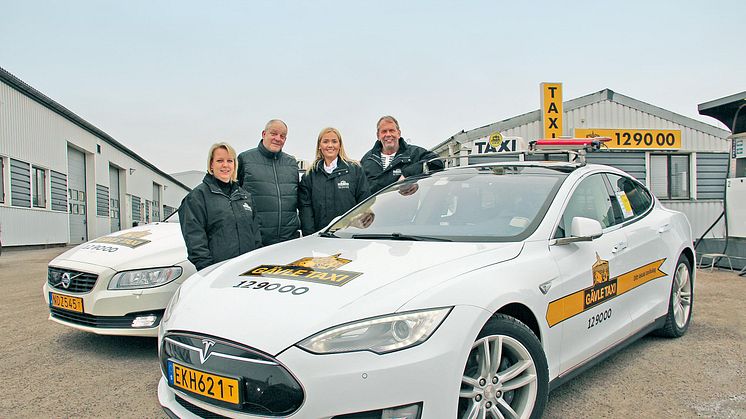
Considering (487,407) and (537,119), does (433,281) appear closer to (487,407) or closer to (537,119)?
(487,407)

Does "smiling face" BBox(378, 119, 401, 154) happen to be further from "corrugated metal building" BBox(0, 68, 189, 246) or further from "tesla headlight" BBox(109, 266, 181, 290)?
"corrugated metal building" BBox(0, 68, 189, 246)

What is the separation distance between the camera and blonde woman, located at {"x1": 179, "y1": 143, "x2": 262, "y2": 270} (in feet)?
12.3

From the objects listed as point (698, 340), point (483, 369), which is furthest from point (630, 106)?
point (483, 369)

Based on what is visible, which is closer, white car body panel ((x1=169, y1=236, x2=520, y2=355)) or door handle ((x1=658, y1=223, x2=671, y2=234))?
white car body panel ((x1=169, y1=236, x2=520, y2=355))

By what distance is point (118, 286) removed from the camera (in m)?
3.91

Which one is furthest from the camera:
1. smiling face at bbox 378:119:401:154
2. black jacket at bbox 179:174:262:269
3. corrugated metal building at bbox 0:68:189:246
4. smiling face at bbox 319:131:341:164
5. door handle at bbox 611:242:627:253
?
corrugated metal building at bbox 0:68:189:246

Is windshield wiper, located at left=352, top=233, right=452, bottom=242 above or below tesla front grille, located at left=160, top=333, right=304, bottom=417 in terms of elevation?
above

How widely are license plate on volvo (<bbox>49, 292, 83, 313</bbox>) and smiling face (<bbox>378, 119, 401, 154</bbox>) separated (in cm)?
284

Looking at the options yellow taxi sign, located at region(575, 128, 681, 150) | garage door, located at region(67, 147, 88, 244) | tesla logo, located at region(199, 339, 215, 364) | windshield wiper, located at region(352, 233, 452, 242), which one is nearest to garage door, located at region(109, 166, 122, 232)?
garage door, located at region(67, 147, 88, 244)

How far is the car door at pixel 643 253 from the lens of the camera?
334 cm

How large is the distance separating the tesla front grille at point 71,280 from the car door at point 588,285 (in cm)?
332

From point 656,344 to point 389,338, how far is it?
9.81ft

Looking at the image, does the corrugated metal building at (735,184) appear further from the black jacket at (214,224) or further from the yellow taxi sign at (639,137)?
the black jacket at (214,224)

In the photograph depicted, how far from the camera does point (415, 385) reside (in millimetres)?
1869
